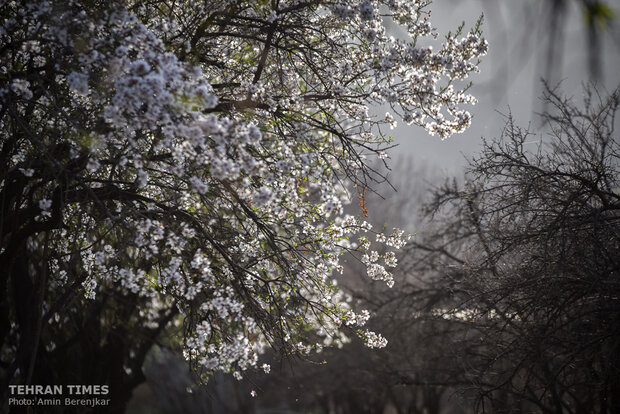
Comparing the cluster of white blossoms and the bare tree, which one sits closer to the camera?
the cluster of white blossoms

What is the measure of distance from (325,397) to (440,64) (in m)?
22.0

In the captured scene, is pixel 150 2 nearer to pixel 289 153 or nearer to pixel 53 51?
pixel 53 51

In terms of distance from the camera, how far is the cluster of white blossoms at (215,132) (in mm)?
5535

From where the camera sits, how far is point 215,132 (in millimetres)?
5031

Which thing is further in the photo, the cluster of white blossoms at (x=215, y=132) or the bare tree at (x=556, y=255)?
the bare tree at (x=556, y=255)

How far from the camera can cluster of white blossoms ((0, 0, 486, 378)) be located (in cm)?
554

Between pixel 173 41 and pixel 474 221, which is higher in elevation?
pixel 173 41

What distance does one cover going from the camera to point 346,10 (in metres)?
6.29

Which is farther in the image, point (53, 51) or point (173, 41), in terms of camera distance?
point (173, 41)

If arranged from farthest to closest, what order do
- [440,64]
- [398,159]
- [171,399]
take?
[398,159]
[171,399]
[440,64]

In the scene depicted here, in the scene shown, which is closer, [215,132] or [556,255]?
[215,132]

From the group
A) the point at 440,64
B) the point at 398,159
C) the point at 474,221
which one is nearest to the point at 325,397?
the point at 474,221

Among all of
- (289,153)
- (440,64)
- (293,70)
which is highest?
(293,70)

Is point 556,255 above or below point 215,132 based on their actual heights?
below
